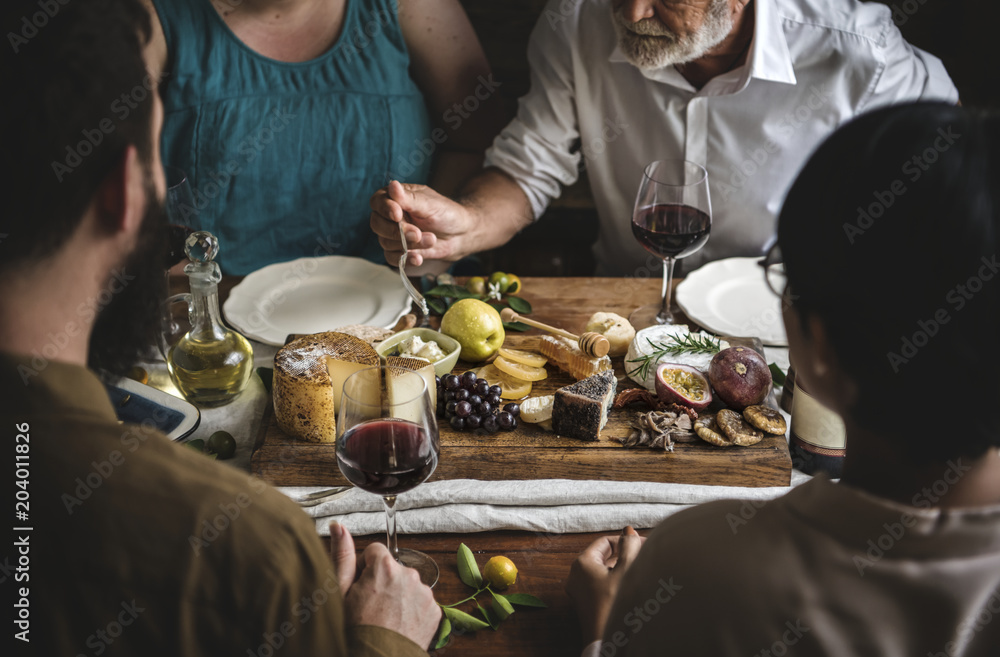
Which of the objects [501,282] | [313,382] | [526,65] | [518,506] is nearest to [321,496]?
[313,382]

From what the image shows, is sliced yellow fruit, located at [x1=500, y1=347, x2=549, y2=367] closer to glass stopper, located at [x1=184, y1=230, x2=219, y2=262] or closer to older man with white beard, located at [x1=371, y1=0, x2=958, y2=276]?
older man with white beard, located at [x1=371, y1=0, x2=958, y2=276]

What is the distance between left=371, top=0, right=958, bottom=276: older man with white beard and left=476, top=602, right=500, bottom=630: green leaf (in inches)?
31.7

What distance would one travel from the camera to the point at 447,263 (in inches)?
70.2

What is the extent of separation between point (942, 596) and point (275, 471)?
0.82 metres

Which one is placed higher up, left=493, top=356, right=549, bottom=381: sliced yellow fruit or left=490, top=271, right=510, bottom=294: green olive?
left=493, top=356, right=549, bottom=381: sliced yellow fruit

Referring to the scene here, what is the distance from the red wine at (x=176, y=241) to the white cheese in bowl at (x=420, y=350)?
1.18 ft

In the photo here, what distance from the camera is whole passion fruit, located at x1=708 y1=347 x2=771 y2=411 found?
1.11 m

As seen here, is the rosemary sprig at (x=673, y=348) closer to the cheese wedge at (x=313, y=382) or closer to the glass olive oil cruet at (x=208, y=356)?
the cheese wedge at (x=313, y=382)

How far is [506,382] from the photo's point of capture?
4.00 feet

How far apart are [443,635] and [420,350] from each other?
52cm

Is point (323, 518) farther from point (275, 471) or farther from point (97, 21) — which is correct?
point (97, 21)
